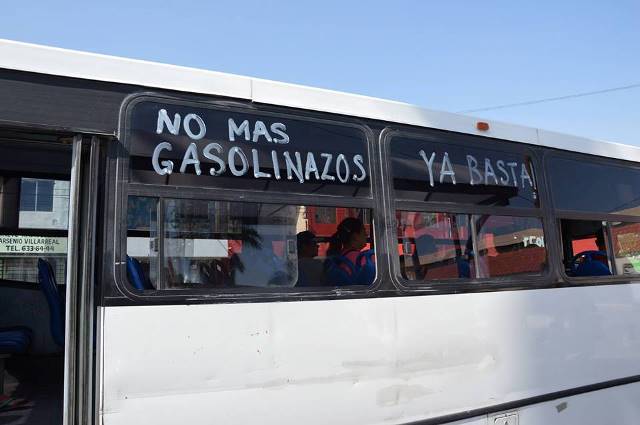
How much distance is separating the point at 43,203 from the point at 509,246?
3.98m

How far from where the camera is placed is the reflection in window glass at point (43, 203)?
443cm

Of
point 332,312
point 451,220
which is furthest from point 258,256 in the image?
point 451,220

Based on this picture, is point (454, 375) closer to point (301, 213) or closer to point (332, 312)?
point (332, 312)

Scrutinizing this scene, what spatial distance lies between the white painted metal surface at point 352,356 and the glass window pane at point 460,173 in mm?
677

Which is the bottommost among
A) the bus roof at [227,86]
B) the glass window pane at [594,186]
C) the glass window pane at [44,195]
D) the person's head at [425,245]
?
the person's head at [425,245]

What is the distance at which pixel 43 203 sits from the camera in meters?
4.53

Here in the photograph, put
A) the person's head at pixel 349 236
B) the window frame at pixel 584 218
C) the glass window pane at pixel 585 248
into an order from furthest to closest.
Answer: the glass window pane at pixel 585 248 → the window frame at pixel 584 218 → the person's head at pixel 349 236

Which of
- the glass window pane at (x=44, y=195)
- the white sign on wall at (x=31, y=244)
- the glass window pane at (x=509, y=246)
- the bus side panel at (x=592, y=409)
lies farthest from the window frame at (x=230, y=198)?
the white sign on wall at (x=31, y=244)

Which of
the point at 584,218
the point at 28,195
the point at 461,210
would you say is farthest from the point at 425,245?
the point at 28,195

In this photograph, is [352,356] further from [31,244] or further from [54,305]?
[31,244]

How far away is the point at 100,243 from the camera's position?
8.04ft

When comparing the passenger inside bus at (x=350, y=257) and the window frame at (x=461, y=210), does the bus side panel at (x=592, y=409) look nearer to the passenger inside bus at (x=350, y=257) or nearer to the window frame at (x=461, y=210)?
the window frame at (x=461, y=210)

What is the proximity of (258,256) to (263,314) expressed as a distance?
335 mm

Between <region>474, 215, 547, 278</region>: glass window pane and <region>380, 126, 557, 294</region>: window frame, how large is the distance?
0.04 m
